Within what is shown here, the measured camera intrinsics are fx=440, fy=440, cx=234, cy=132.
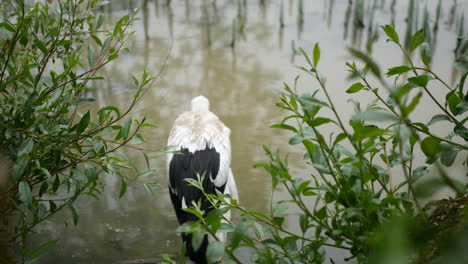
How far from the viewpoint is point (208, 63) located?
19.0ft

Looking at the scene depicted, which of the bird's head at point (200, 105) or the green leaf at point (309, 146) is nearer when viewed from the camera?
the green leaf at point (309, 146)

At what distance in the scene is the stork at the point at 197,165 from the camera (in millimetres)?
2418

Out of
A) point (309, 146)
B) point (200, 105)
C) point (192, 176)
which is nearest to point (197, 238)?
point (309, 146)

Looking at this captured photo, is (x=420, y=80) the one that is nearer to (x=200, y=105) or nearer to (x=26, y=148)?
(x=26, y=148)

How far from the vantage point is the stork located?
7.93ft

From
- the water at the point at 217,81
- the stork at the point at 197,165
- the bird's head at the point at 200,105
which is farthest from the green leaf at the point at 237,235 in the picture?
the bird's head at the point at 200,105

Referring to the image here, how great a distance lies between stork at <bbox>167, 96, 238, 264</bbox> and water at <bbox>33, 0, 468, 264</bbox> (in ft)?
1.39

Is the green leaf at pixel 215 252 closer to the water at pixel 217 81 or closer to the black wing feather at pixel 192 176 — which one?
the water at pixel 217 81

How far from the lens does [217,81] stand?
5.33 m

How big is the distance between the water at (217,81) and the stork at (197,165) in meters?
0.42

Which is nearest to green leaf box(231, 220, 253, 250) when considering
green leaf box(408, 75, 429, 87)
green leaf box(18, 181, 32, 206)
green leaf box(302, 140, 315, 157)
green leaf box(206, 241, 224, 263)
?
green leaf box(206, 241, 224, 263)

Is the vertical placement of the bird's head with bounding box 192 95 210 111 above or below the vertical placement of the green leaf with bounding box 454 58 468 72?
below

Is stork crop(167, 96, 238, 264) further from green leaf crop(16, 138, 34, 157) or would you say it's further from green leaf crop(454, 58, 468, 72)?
green leaf crop(454, 58, 468, 72)

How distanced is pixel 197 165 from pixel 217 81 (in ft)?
9.54
